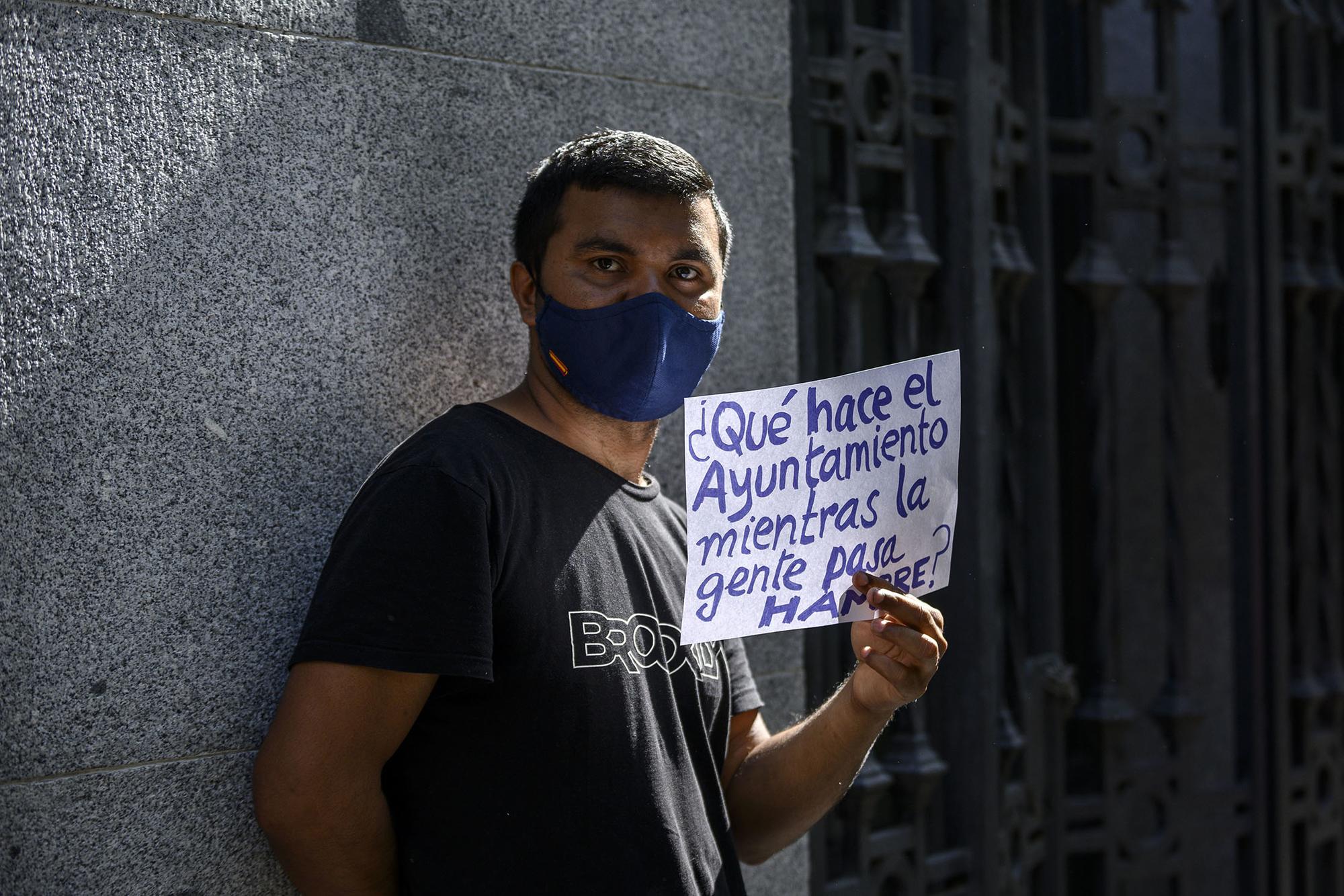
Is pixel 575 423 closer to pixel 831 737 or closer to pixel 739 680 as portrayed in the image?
pixel 739 680

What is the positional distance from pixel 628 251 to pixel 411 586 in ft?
2.46

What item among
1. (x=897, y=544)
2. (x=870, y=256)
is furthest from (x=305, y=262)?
(x=870, y=256)

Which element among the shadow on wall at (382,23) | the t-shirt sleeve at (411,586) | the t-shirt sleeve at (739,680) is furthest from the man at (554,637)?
the shadow on wall at (382,23)

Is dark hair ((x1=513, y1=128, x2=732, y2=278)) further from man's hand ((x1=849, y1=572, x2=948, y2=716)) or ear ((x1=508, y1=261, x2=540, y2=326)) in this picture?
man's hand ((x1=849, y1=572, x2=948, y2=716))

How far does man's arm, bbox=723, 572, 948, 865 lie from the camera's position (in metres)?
2.26

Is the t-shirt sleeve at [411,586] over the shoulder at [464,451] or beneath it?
beneath

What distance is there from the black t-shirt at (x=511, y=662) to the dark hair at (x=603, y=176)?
1.30 feet

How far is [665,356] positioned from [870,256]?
1.64m

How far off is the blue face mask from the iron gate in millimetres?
1253

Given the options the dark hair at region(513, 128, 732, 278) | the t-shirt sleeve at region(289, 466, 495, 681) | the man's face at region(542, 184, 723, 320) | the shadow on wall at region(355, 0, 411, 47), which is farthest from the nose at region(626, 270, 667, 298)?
the shadow on wall at region(355, 0, 411, 47)

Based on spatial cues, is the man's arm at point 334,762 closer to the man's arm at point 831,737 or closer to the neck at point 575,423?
the neck at point 575,423

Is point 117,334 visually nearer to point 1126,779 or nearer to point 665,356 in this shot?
point 665,356

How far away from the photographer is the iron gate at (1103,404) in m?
3.85

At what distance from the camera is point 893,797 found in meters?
3.93
